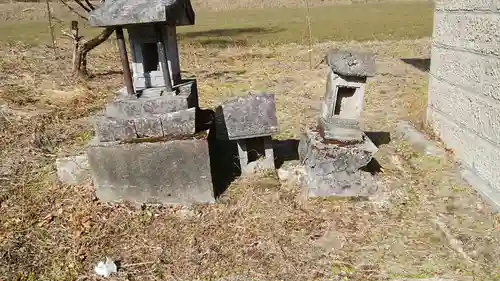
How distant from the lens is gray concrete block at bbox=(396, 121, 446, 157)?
599 centimetres

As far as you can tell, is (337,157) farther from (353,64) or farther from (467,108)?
(467,108)

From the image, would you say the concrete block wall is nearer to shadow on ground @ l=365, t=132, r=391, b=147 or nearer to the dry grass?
the dry grass

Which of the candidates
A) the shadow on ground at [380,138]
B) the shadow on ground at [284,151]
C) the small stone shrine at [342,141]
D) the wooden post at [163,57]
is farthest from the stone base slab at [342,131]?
the wooden post at [163,57]

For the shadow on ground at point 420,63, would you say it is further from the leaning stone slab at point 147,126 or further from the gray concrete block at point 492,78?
the leaning stone slab at point 147,126

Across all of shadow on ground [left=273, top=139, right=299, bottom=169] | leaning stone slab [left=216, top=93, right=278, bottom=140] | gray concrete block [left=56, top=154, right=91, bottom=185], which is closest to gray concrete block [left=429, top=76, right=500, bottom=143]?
shadow on ground [left=273, top=139, right=299, bottom=169]

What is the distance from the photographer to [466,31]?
18.2 ft

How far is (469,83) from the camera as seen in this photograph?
5.49m

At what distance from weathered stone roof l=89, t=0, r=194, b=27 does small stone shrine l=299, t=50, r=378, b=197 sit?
6.19 feet

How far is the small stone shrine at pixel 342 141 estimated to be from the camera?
4.74 metres

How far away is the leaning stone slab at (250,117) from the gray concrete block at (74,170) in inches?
78.5

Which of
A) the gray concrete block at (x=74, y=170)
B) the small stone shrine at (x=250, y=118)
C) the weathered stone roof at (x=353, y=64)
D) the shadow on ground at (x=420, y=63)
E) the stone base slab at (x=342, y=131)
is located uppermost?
the weathered stone roof at (x=353, y=64)

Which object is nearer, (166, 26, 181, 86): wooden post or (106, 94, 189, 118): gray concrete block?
(106, 94, 189, 118): gray concrete block

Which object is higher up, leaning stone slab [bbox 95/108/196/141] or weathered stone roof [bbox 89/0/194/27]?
weathered stone roof [bbox 89/0/194/27]

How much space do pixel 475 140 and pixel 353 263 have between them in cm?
261
